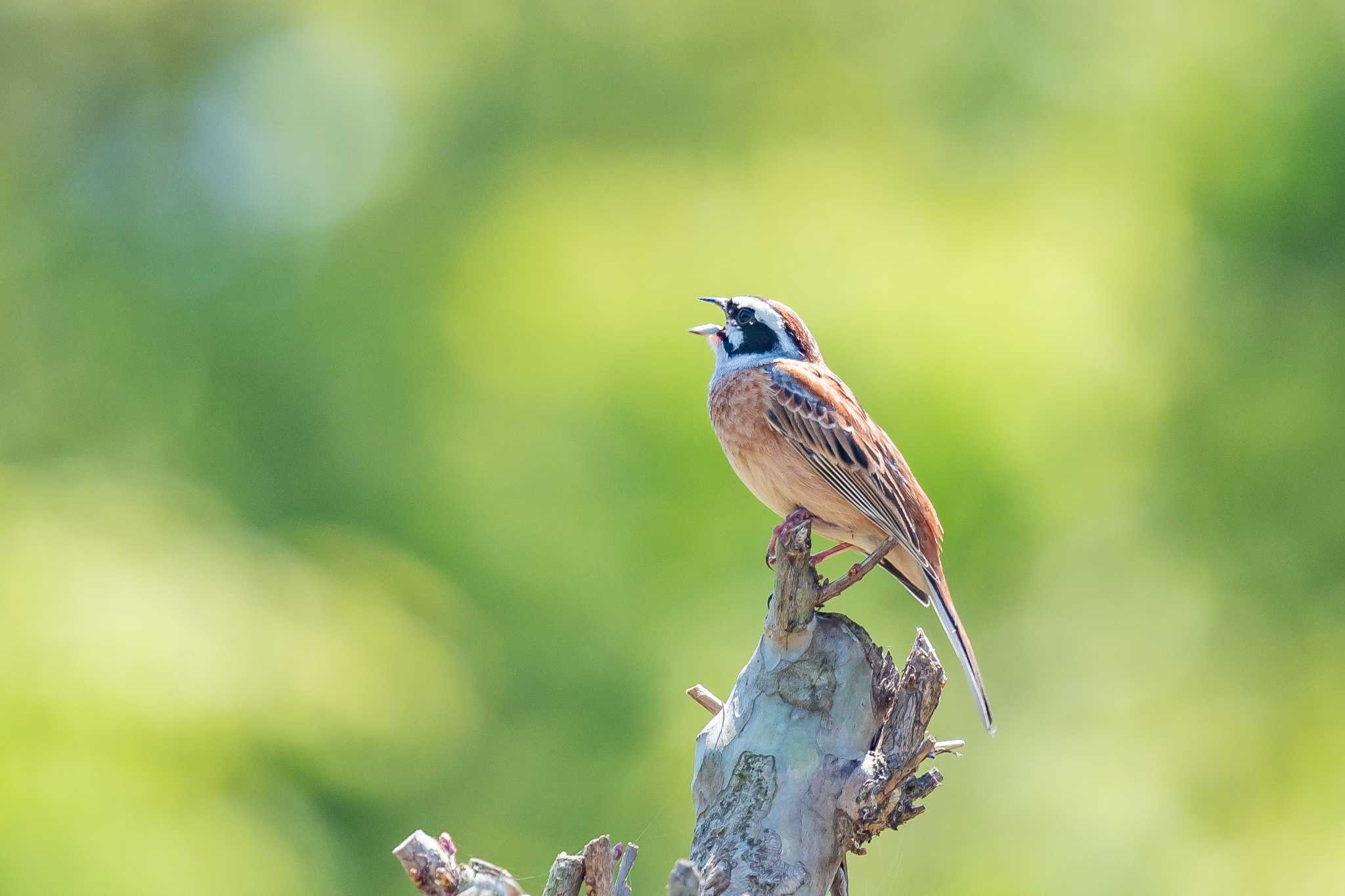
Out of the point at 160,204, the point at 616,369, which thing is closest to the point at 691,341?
the point at 616,369

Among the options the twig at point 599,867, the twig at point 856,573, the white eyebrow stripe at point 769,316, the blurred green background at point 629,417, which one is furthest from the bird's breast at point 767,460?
the blurred green background at point 629,417

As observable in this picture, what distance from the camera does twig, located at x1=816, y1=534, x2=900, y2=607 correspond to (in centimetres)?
413

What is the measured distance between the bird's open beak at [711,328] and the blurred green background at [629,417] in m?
3.48

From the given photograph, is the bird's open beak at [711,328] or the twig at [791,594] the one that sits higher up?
the bird's open beak at [711,328]

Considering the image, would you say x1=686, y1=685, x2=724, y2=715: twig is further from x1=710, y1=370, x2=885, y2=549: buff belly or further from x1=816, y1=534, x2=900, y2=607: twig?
x1=710, y1=370, x2=885, y2=549: buff belly

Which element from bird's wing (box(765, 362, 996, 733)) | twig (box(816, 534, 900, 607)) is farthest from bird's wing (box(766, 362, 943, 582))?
twig (box(816, 534, 900, 607))

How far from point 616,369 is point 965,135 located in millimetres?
4275

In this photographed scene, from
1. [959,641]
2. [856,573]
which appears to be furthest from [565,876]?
[959,641]

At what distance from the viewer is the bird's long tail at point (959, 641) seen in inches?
182

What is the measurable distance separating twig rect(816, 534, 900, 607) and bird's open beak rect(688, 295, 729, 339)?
1167mm

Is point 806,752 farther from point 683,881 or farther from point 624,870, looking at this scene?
point 683,881

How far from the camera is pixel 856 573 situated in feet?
14.6

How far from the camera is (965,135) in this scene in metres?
12.4

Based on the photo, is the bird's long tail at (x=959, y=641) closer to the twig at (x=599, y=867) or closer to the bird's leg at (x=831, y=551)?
the bird's leg at (x=831, y=551)
